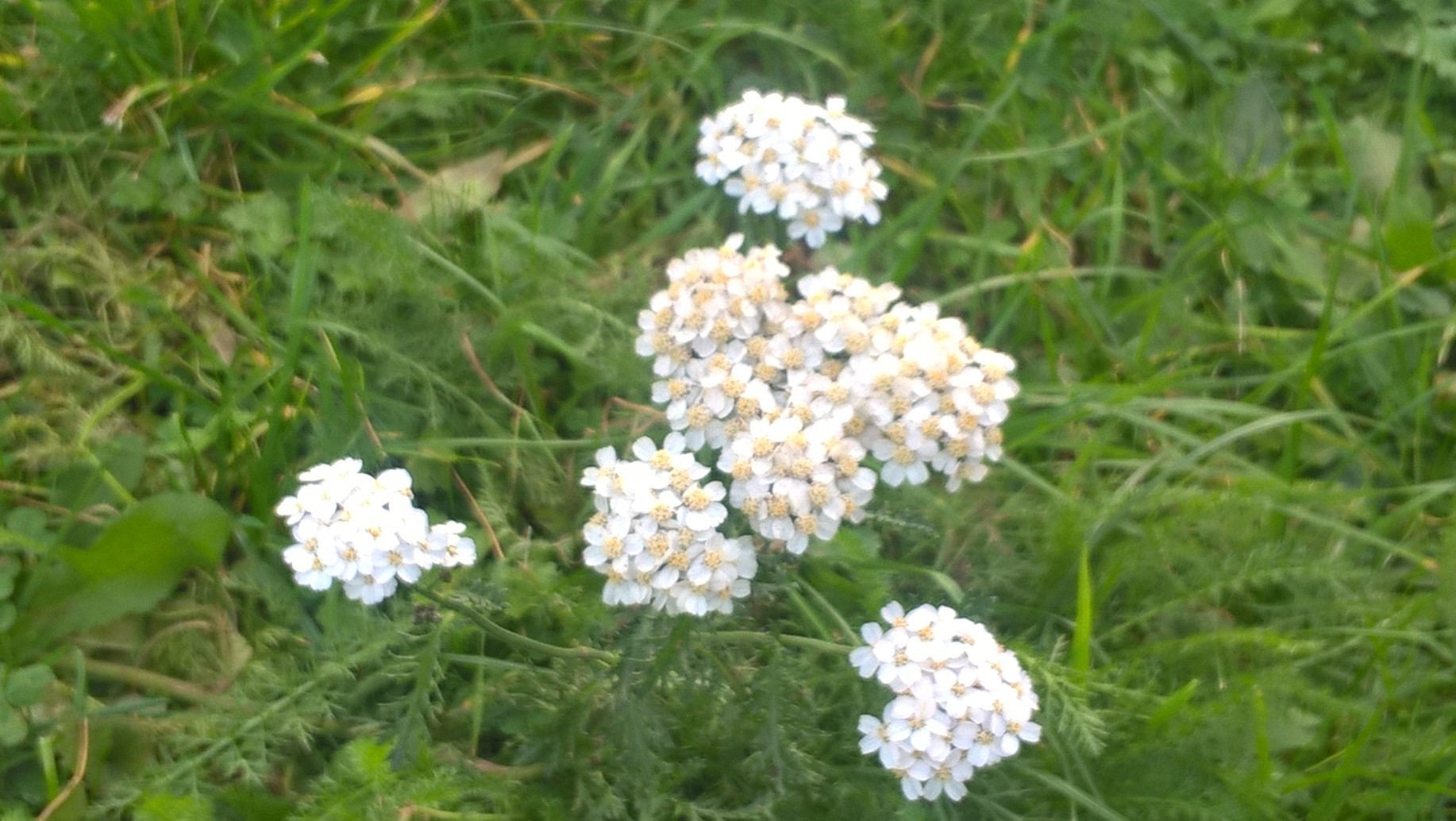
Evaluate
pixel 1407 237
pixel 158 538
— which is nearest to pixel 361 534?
pixel 158 538

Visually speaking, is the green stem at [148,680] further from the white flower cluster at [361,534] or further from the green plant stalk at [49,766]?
the white flower cluster at [361,534]

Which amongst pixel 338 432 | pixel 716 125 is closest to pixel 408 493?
pixel 338 432

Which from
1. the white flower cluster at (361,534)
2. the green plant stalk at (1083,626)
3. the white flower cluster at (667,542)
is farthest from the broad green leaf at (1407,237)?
the white flower cluster at (361,534)

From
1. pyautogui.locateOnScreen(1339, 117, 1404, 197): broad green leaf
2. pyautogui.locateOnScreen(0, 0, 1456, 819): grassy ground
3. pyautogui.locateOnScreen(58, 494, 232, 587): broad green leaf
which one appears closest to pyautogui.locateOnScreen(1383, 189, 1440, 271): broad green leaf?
pyautogui.locateOnScreen(0, 0, 1456, 819): grassy ground

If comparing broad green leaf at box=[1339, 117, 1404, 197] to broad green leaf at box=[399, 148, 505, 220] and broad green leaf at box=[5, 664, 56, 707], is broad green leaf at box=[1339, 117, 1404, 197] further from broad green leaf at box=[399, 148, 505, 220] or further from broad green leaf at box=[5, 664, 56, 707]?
broad green leaf at box=[5, 664, 56, 707]

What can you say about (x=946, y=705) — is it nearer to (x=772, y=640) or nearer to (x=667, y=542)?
(x=772, y=640)

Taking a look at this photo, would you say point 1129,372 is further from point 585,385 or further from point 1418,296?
point 585,385
